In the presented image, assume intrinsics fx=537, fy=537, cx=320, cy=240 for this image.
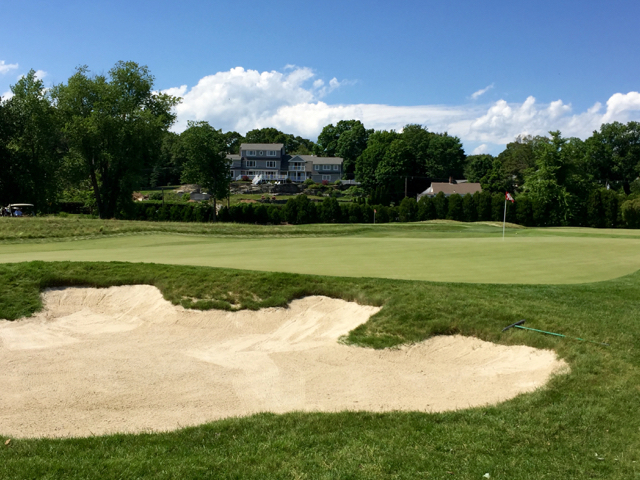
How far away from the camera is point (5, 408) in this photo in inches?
283

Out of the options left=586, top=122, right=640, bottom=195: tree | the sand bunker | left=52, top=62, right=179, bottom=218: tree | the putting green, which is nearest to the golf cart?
left=52, top=62, right=179, bottom=218: tree

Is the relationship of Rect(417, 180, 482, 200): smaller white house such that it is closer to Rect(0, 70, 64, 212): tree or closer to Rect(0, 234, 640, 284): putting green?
Rect(0, 70, 64, 212): tree

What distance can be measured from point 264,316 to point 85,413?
15.6ft

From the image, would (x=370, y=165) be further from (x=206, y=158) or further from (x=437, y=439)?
(x=437, y=439)

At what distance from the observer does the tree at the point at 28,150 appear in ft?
161

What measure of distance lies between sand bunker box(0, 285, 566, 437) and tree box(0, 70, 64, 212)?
43450 mm

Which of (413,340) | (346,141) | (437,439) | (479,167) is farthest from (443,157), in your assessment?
(437,439)

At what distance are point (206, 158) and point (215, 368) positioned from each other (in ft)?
175

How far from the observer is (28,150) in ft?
164

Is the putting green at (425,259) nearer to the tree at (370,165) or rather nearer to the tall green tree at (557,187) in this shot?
the tall green tree at (557,187)

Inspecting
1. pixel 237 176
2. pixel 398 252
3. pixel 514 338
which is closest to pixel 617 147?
pixel 237 176

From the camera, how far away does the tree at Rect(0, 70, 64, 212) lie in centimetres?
4900

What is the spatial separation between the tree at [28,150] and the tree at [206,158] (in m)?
13.6

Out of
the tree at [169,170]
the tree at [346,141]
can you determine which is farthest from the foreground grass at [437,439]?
the tree at [346,141]
